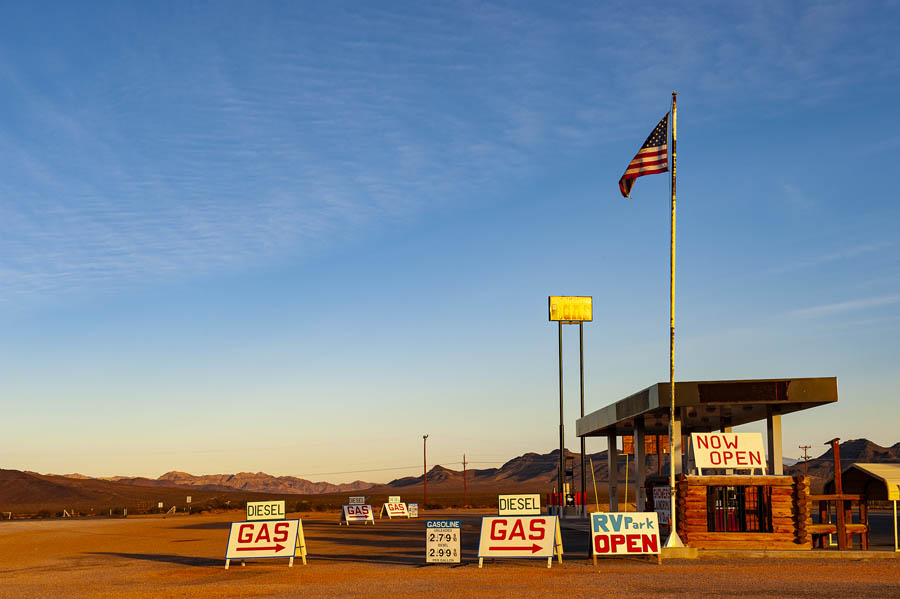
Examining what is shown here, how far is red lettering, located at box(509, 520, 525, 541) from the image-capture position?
23.4 metres

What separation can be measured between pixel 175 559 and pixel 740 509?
58.6ft

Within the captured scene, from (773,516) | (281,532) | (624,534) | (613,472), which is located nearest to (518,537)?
(624,534)

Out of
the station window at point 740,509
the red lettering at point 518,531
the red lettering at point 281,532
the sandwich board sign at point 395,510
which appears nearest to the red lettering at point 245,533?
the red lettering at point 281,532

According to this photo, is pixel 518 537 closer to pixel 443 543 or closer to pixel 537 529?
pixel 537 529

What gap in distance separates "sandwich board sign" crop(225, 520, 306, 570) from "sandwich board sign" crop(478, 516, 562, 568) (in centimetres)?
505

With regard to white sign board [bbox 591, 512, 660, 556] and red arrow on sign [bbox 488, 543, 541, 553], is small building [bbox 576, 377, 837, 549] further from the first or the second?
red arrow on sign [bbox 488, 543, 541, 553]

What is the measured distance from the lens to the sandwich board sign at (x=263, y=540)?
24234mm

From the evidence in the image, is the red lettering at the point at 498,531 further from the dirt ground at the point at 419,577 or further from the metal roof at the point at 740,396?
the metal roof at the point at 740,396

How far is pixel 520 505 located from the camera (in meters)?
32.9

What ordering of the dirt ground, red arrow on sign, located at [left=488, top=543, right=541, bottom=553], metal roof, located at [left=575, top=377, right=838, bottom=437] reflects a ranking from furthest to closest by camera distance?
metal roof, located at [left=575, top=377, right=838, bottom=437] < red arrow on sign, located at [left=488, top=543, right=541, bottom=553] < the dirt ground

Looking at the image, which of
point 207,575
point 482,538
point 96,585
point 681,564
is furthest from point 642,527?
point 96,585

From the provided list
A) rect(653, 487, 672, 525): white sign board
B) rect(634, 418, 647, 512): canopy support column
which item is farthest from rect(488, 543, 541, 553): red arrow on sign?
rect(634, 418, 647, 512): canopy support column

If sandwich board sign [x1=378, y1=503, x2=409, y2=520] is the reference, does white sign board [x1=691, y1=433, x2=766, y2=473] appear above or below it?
above

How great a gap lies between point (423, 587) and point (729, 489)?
11799 mm
